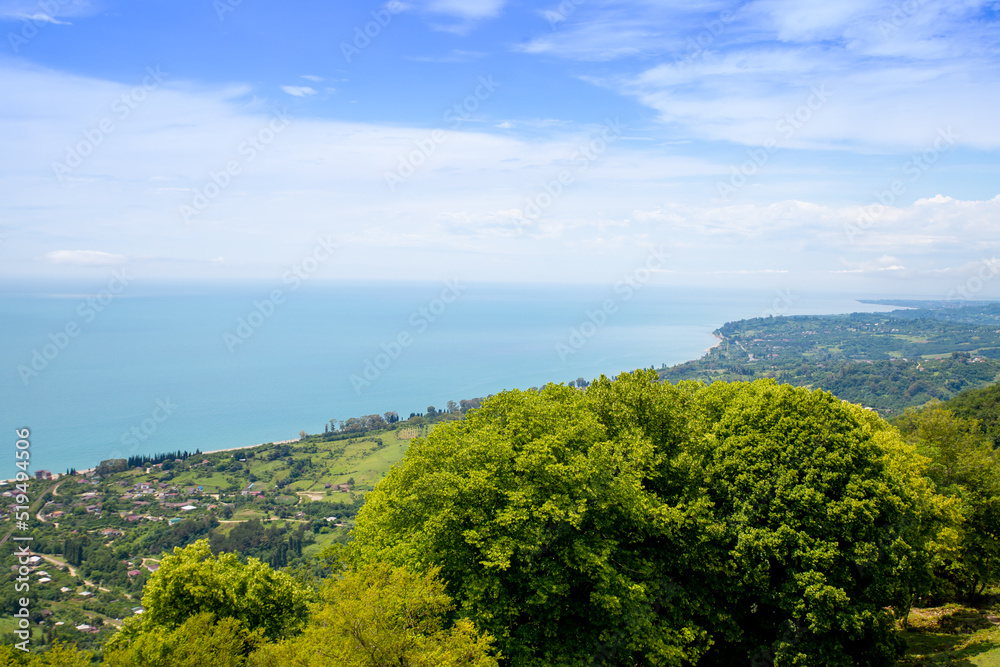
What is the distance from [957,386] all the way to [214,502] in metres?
186

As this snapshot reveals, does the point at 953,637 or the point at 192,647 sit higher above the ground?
the point at 192,647

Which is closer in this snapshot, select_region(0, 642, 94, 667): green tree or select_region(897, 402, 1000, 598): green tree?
select_region(0, 642, 94, 667): green tree

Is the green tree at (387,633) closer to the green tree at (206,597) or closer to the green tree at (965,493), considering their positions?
the green tree at (206,597)

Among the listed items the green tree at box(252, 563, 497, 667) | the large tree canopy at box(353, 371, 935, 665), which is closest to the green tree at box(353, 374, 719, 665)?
the large tree canopy at box(353, 371, 935, 665)

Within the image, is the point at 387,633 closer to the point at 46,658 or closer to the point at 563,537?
the point at 563,537

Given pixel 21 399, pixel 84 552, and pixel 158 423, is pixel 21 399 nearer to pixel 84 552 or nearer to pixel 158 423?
pixel 158 423

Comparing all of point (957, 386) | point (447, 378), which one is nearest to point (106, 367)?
point (447, 378)

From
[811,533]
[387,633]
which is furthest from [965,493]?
[387,633]

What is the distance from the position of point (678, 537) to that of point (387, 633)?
30.9 ft

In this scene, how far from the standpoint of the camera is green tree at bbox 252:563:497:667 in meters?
12.1

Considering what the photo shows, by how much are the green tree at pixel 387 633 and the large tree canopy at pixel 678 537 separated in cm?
207

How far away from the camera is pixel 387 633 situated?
40.2ft

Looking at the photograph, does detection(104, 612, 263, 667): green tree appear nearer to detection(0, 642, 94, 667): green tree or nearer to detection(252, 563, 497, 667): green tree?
detection(0, 642, 94, 667): green tree

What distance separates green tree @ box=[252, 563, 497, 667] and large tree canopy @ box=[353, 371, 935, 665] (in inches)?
81.5
